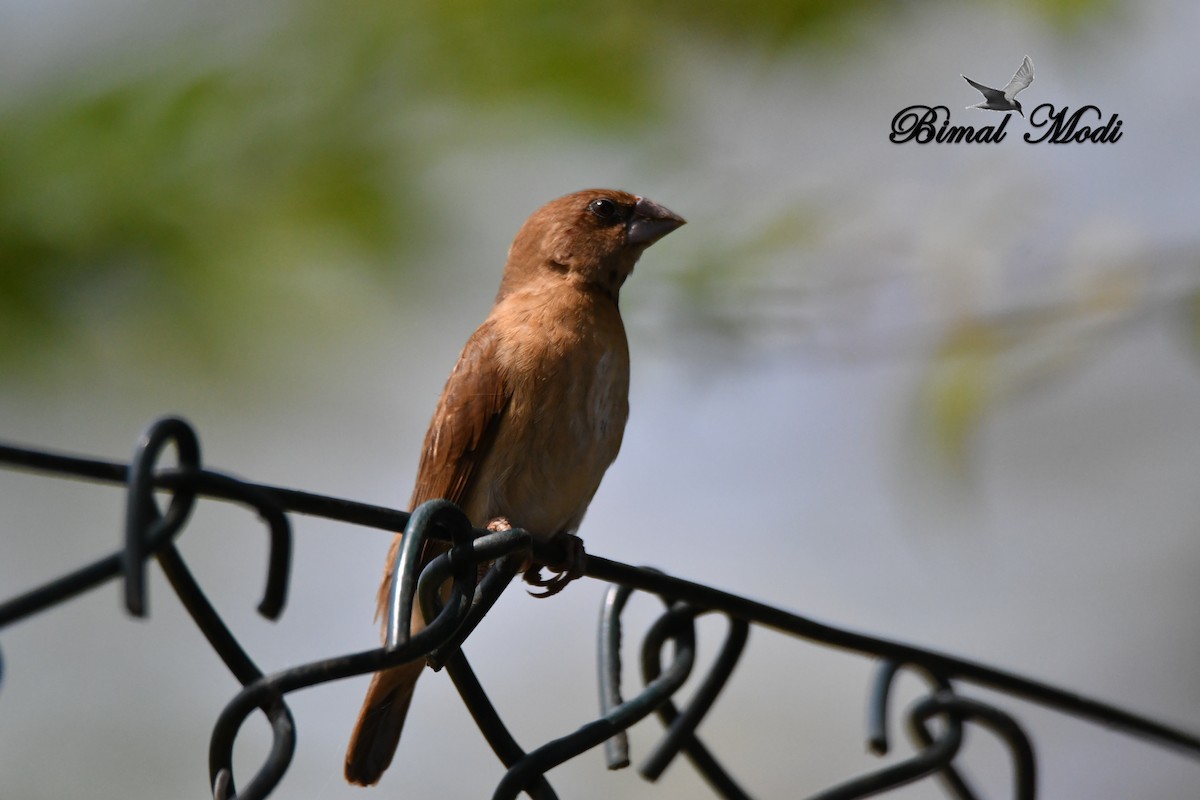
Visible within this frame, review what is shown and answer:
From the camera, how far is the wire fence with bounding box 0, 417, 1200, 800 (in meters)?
1.33

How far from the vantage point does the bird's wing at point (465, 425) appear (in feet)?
11.4

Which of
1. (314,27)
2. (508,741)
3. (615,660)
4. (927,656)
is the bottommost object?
(508,741)

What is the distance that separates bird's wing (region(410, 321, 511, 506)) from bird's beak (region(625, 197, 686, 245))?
86 cm

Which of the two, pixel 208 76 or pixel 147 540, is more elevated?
pixel 208 76

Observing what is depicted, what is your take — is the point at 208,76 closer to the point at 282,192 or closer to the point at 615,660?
the point at 282,192

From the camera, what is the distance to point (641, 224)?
13.9 feet

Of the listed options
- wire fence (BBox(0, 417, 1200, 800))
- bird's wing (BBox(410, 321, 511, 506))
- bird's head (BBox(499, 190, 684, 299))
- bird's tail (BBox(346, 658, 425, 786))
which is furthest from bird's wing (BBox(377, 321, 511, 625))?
wire fence (BBox(0, 417, 1200, 800))

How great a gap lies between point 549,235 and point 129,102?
1384 mm

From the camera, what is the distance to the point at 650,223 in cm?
425

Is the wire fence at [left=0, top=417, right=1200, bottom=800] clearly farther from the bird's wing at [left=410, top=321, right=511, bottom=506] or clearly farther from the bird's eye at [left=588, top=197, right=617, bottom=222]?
the bird's eye at [left=588, top=197, right=617, bottom=222]

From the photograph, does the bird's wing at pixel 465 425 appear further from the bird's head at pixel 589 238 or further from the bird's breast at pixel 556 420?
the bird's head at pixel 589 238

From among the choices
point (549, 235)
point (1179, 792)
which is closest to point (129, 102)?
point (549, 235)

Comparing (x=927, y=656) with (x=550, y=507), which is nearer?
(x=927, y=656)

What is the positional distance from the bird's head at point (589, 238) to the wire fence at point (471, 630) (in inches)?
75.8
